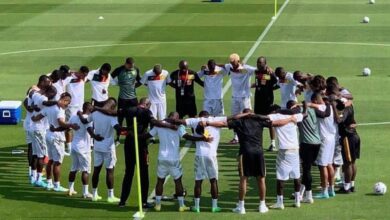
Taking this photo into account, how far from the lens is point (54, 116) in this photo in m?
24.1

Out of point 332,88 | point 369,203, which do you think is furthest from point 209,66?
point 369,203

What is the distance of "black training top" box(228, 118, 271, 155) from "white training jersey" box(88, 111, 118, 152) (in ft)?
8.95

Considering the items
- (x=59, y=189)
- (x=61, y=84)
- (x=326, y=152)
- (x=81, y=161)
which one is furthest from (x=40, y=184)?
(x=326, y=152)

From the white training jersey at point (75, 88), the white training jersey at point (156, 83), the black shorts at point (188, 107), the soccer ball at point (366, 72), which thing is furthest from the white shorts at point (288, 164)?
the soccer ball at point (366, 72)

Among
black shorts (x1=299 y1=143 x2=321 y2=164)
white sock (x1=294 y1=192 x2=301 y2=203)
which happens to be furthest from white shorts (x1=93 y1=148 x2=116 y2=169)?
black shorts (x1=299 y1=143 x2=321 y2=164)

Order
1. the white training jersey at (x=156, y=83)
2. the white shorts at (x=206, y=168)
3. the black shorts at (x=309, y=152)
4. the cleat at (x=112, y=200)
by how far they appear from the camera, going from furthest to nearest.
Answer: the white training jersey at (x=156, y=83) < the cleat at (x=112, y=200) < the black shorts at (x=309, y=152) < the white shorts at (x=206, y=168)

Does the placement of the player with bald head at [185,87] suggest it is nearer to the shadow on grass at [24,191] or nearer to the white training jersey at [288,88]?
the white training jersey at [288,88]

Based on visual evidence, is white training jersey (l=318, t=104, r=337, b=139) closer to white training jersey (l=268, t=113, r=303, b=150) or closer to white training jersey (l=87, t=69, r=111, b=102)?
white training jersey (l=268, t=113, r=303, b=150)

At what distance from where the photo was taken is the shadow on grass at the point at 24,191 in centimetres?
2292

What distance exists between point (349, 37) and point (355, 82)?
28.7ft

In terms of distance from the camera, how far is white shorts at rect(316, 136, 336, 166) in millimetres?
22938

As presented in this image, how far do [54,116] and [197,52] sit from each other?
17.7 metres

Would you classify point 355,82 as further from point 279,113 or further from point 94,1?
point 94,1

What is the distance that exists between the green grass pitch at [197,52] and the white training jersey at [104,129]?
1.24m
